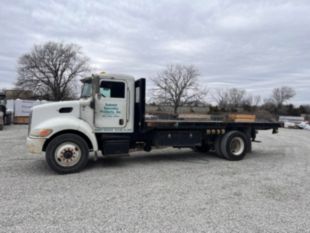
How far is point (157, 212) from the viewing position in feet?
12.4

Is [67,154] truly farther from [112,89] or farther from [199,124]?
[199,124]

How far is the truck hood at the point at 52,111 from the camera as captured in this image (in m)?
6.03

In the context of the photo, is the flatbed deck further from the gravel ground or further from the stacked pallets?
the gravel ground

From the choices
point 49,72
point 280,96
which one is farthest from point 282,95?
point 49,72

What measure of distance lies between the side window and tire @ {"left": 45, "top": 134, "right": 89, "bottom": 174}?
1.36 m

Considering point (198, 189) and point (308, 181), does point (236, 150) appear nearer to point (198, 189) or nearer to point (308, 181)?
point (308, 181)

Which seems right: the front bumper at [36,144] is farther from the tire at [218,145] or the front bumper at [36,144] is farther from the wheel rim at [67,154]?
the tire at [218,145]

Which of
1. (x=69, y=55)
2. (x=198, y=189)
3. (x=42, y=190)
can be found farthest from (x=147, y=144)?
(x=69, y=55)

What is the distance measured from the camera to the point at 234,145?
8.12 metres

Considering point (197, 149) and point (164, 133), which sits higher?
point (164, 133)

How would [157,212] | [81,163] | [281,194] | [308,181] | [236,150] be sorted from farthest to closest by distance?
[236,150] < [81,163] < [308,181] < [281,194] < [157,212]

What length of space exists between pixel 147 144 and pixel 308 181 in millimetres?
4199

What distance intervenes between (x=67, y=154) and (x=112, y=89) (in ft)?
6.68

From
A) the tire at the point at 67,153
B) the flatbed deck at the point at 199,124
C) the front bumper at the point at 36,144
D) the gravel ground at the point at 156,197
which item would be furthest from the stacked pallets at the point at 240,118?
the front bumper at the point at 36,144
